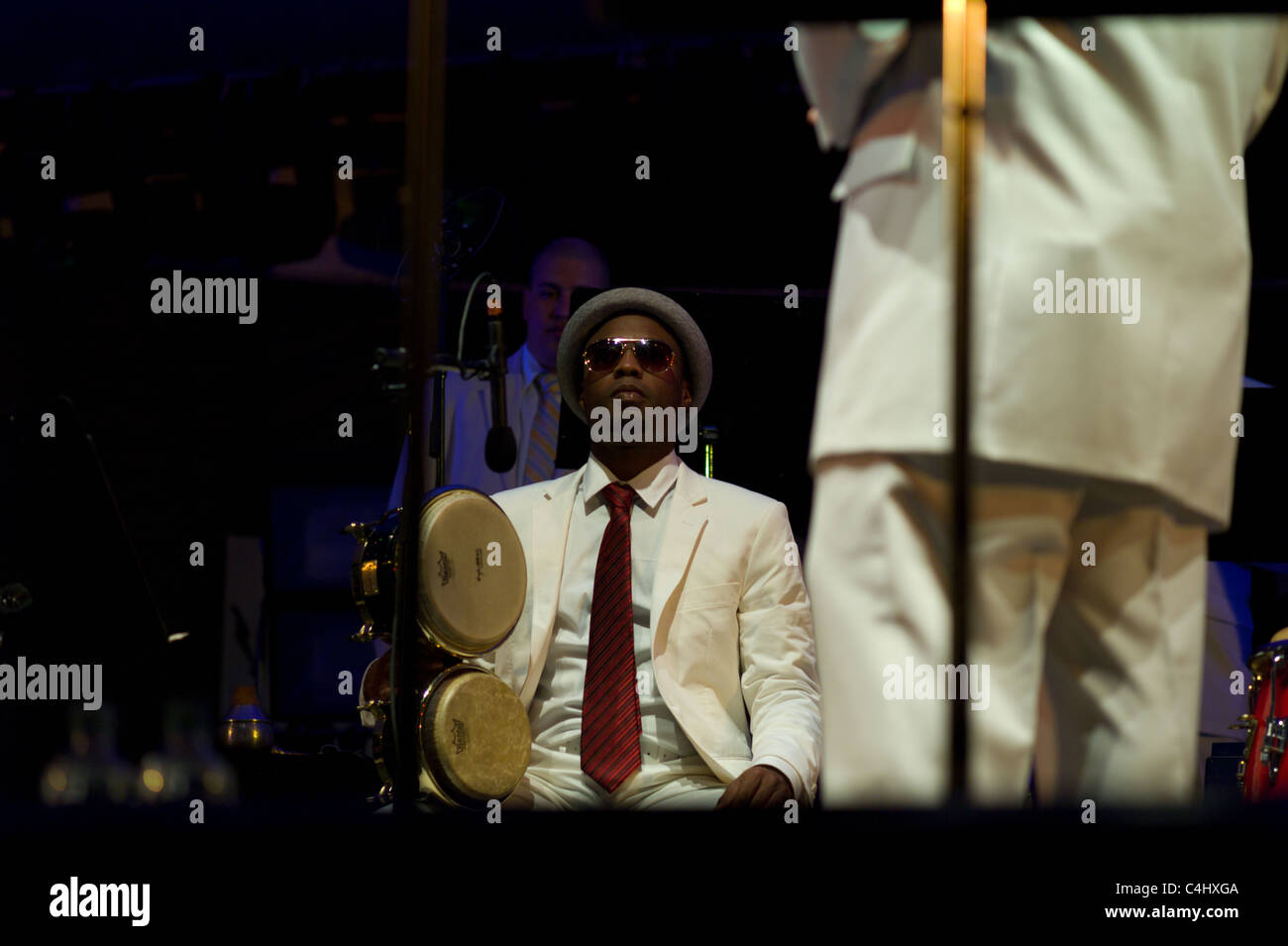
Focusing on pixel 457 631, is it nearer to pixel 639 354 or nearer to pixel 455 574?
pixel 455 574

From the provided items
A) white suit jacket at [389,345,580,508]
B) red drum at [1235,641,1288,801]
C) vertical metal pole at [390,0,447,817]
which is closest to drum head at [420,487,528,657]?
vertical metal pole at [390,0,447,817]

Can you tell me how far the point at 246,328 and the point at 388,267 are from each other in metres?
0.78

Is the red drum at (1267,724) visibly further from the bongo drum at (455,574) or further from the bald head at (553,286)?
the bald head at (553,286)

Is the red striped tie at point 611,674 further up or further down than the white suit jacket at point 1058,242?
further down

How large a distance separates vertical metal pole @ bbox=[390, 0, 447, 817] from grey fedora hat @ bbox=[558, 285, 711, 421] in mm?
1266

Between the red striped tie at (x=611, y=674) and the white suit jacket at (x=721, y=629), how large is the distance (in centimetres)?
7

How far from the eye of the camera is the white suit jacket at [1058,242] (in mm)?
2098

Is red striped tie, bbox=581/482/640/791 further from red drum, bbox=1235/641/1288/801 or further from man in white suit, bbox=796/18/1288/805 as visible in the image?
red drum, bbox=1235/641/1288/801

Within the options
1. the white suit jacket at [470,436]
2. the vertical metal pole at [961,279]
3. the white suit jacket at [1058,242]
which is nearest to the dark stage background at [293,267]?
the white suit jacket at [470,436]

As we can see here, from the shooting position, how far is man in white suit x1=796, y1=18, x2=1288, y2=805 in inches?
82.2

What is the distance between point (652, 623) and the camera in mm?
2973

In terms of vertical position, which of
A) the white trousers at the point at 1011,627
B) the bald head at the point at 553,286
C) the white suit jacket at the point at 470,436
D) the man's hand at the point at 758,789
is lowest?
the man's hand at the point at 758,789
